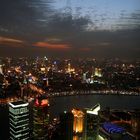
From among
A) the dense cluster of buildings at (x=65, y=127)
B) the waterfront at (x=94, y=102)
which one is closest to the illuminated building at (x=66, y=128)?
the dense cluster of buildings at (x=65, y=127)

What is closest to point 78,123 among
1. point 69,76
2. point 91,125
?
point 91,125

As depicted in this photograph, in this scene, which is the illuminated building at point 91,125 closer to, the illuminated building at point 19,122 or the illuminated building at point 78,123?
the illuminated building at point 78,123

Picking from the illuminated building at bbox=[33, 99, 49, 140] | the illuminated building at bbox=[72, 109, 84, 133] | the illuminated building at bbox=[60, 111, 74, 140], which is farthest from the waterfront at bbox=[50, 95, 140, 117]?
the illuminated building at bbox=[60, 111, 74, 140]

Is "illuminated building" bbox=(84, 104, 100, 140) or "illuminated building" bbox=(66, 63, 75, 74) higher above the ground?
"illuminated building" bbox=(66, 63, 75, 74)

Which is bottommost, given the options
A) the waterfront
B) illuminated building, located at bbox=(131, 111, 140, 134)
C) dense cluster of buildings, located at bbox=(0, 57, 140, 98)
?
the waterfront

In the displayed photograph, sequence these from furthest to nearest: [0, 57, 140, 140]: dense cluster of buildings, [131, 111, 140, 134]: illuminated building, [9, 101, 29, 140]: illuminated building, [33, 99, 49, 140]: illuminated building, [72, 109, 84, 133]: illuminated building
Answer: [33, 99, 49, 140]: illuminated building < [131, 111, 140, 134]: illuminated building < [72, 109, 84, 133]: illuminated building < [0, 57, 140, 140]: dense cluster of buildings < [9, 101, 29, 140]: illuminated building

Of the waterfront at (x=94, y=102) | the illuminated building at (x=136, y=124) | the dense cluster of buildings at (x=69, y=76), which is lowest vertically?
the waterfront at (x=94, y=102)

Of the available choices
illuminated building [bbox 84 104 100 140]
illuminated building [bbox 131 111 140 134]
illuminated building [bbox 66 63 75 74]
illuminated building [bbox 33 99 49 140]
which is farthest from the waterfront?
illuminated building [bbox 66 63 75 74]

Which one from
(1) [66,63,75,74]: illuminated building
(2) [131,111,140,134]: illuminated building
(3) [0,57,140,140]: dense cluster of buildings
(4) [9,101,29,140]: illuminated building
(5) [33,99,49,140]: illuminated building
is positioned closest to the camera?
(4) [9,101,29,140]: illuminated building

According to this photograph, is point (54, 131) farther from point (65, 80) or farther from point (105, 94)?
point (65, 80)

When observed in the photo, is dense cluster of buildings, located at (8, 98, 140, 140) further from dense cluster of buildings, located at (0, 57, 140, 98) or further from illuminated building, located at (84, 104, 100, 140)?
dense cluster of buildings, located at (0, 57, 140, 98)

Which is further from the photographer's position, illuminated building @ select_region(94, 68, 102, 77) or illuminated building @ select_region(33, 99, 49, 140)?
illuminated building @ select_region(94, 68, 102, 77)
